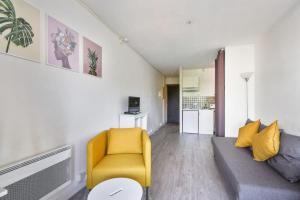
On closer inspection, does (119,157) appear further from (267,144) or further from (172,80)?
(172,80)

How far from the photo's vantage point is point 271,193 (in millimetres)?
1355

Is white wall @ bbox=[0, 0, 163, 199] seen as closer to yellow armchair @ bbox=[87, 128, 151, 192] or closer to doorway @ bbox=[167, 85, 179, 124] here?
yellow armchair @ bbox=[87, 128, 151, 192]

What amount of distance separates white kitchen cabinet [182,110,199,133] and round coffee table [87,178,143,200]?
4.68 m

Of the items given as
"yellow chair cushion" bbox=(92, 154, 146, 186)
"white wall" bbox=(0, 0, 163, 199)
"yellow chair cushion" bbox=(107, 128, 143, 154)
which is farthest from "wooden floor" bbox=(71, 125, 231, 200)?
"white wall" bbox=(0, 0, 163, 199)

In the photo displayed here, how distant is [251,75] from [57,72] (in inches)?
149

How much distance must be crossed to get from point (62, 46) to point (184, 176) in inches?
98.9

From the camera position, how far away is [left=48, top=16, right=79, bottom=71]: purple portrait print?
168 cm

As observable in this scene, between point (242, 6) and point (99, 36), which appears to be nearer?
point (242, 6)

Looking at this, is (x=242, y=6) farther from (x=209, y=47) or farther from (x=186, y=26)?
(x=209, y=47)

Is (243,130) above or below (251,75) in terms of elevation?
below

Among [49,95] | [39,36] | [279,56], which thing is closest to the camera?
[39,36]

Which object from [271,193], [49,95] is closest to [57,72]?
[49,95]

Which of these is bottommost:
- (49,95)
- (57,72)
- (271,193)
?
(271,193)

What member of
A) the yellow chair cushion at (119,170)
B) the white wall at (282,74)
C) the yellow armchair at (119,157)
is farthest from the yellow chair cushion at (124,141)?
the white wall at (282,74)
